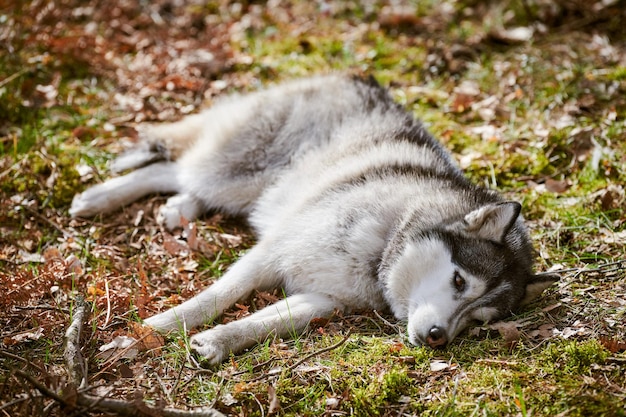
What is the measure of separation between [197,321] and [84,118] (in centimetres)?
331

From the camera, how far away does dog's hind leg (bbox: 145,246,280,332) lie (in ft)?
12.4

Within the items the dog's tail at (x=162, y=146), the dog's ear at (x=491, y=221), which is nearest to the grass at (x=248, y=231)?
the dog's tail at (x=162, y=146)

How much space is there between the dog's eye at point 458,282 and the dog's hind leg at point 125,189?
2719mm

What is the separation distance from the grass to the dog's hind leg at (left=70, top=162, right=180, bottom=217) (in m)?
0.10

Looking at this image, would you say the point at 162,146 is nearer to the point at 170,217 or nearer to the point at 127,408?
the point at 170,217

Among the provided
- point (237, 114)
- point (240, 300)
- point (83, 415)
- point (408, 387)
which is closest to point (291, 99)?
point (237, 114)

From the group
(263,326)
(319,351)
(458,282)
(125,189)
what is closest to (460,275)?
(458,282)

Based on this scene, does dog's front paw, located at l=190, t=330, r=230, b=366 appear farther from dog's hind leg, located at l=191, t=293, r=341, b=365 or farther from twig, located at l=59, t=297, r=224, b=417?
twig, located at l=59, t=297, r=224, b=417

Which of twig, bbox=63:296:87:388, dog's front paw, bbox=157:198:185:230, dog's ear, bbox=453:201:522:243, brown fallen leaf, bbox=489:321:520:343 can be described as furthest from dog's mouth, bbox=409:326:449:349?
dog's front paw, bbox=157:198:185:230

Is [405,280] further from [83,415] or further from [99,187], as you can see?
[99,187]

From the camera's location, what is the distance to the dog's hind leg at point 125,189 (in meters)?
5.09

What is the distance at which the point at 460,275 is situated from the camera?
140 inches

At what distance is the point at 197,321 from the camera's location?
3.87m

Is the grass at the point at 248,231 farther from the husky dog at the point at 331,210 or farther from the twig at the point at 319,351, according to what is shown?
the husky dog at the point at 331,210
